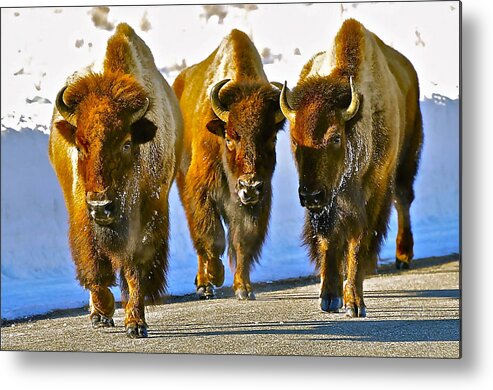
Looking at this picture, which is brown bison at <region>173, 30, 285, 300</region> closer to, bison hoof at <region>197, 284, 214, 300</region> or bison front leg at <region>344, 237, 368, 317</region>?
bison hoof at <region>197, 284, 214, 300</region>

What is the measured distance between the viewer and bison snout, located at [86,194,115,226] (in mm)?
4473

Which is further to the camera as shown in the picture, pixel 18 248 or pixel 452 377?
pixel 18 248

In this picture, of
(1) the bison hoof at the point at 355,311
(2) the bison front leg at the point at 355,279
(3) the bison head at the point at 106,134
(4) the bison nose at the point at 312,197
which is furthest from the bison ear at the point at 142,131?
(1) the bison hoof at the point at 355,311

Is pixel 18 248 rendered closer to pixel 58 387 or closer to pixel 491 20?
pixel 58 387

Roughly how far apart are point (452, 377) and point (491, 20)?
137cm

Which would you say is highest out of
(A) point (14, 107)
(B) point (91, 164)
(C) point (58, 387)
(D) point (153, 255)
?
(A) point (14, 107)

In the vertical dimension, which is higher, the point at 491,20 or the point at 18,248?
the point at 491,20

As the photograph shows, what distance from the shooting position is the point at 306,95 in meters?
4.61

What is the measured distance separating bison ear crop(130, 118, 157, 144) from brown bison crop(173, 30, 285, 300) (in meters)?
0.26

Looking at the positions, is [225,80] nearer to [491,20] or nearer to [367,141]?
[367,141]

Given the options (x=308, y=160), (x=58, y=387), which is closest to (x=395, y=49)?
(x=308, y=160)

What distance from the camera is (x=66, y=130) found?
4.59 m

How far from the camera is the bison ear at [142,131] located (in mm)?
4578

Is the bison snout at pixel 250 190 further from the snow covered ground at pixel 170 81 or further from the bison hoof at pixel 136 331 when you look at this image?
the bison hoof at pixel 136 331
